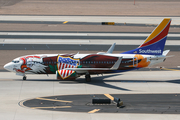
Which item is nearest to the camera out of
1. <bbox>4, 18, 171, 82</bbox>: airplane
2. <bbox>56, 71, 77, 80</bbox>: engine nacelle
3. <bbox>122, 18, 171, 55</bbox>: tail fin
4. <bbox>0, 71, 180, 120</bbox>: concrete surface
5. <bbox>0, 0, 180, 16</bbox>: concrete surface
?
<bbox>0, 71, 180, 120</bbox>: concrete surface

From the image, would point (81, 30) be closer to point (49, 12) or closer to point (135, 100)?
point (49, 12)

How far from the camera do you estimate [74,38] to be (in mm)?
74625

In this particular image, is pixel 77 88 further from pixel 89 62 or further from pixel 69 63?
pixel 89 62

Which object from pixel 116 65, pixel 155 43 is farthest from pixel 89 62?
pixel 155 43

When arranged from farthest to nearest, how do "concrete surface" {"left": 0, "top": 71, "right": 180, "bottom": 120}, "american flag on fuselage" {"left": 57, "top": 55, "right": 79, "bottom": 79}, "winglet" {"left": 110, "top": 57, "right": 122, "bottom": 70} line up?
"american flag on fuselage" {"left": 57, "top": 55, "right": 79, "bottom": 79}, "winglet" {"left": 110, "top": 57, "right": 122, "bottom": 70}, "concrete surface" {"left": 0, "top": 71, "right": 180, "bottom": 120}

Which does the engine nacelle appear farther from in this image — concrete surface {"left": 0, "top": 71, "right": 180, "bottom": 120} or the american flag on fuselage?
the american flag on fuselage

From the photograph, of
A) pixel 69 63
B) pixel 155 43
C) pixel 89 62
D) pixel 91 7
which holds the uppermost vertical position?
pixel 91 7

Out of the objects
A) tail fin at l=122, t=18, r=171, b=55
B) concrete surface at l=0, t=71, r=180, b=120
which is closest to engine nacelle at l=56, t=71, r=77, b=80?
concrete surface at l=0, t=71, r=180, b=120

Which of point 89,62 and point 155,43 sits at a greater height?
point 155,43

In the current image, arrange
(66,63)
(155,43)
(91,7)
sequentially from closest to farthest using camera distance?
(66,63)
(155,43)
(91,7)

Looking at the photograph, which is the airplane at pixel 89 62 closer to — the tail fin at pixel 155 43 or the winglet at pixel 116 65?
the tail fin at pixel 155 43

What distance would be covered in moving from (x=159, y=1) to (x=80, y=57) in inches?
3886

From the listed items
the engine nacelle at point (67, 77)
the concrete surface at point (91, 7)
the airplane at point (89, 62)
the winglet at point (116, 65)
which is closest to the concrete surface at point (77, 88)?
the engine nacelle at point (67, 77)

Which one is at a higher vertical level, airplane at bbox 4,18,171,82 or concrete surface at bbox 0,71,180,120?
airplane at bbox 4,18,171,82
